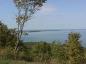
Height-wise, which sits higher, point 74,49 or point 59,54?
point 74,49

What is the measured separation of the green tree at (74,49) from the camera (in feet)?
62.1

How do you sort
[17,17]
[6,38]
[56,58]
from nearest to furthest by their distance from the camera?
[56,58], [17,17], [6,38]

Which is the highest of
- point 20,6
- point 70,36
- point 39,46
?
point 20,6

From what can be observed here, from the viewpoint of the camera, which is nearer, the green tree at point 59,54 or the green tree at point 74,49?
the green tree at point 74,49

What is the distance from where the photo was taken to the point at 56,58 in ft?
68.5

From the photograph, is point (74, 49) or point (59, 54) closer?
point (74, 49)

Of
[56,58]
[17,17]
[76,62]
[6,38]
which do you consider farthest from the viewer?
[6,38]

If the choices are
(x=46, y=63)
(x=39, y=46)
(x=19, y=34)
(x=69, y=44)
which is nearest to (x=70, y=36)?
(x=69, y=44)

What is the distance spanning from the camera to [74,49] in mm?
19016

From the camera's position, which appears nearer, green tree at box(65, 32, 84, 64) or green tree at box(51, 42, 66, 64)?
green tree at box(65, 32, 84, 64)

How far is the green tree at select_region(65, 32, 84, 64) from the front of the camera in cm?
1892

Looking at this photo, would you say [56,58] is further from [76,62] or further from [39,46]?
[39,46]

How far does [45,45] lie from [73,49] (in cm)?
1297

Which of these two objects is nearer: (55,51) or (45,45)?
(55,51)
